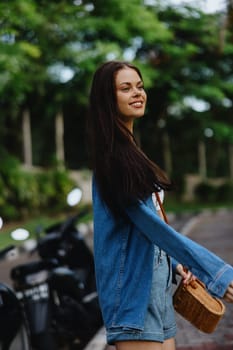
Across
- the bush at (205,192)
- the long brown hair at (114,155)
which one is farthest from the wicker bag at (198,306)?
the bush at (205,192)

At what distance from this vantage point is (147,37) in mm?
20672

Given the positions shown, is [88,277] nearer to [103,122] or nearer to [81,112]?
[103,122]

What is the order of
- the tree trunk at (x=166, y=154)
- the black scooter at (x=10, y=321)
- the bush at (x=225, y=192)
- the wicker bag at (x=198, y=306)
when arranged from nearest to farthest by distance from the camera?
the wicker bag at (x=198, y=306) < the black scooter at (x=10, y=321) < the bush at (x=225, y=192) < the tree trunk at (x=166, y=154)

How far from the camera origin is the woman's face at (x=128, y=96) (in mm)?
2270

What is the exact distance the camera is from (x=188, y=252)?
206 centimetres

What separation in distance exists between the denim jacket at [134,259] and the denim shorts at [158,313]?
0.03 meters

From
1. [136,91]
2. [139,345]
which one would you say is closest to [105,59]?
[136,91]

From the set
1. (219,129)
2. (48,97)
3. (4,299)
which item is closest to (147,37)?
(48,97)

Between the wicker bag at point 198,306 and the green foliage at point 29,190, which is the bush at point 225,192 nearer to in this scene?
the green foliage at point 29,190

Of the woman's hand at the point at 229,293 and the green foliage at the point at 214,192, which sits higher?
the woman's hand at the point at 229,293

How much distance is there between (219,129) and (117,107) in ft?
85.7

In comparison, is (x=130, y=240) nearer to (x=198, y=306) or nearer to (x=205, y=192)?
(x=198, y=306)

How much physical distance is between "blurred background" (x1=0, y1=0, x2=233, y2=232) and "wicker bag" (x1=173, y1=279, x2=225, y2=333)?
279 inches

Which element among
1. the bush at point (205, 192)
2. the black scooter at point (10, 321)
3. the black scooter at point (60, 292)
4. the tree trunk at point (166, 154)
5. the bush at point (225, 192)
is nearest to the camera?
the black scooter at point (10, 321)
